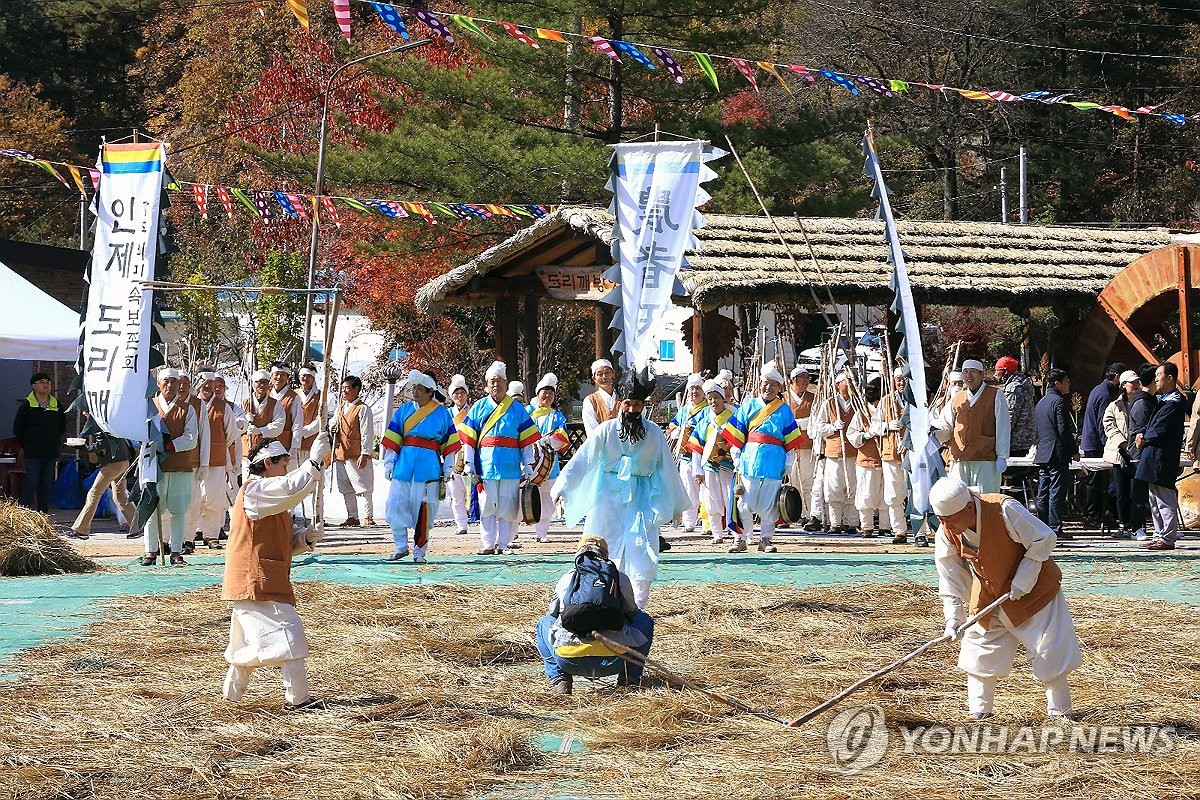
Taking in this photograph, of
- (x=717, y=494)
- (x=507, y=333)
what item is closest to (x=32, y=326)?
(x=507, y=333)

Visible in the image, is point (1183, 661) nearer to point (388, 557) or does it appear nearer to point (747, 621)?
point (747, 621)

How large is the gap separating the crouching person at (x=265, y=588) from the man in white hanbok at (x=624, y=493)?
2.31 m

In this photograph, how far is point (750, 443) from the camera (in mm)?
13609

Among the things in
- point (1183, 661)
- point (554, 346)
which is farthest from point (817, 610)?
point (554, 346)

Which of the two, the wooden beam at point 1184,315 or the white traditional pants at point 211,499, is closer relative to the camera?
the white traditional pants at point 211,499

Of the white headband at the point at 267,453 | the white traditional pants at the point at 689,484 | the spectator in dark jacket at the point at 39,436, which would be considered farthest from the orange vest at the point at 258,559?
the spectator in dark jacket at the point at 39,436

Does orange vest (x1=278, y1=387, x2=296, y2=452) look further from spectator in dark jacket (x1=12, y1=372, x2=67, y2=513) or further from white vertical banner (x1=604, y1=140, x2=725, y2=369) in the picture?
white vertical banner (x1=604, y1=140, x2=725, y2=369)

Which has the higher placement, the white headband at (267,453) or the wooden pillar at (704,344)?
the wooden pillar at (704,344)

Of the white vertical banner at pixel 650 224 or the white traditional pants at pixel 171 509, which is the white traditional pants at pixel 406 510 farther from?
the white vertical banner at pixel 650 224

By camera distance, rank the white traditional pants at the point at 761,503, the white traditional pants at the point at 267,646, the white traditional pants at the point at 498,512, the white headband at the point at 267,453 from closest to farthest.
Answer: the white traditional pants at the point at 267,646, the white headband at the point at 267,453, the white traditional pants at the point at 498,512, the white traditional pants at the point at 761,503

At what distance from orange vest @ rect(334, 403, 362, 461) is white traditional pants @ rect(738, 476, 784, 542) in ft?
15.2

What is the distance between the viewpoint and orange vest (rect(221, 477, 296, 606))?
6844mm

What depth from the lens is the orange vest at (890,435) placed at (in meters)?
14.9

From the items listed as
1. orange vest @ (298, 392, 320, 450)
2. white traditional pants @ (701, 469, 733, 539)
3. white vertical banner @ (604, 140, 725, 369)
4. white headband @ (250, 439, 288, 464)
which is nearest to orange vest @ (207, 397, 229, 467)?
orange vest @ (298, 392, 320, 450)
